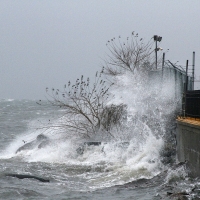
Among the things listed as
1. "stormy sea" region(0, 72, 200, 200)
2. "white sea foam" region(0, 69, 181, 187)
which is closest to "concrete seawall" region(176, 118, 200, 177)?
"stormy sea" region(0, 72, 200, 200)

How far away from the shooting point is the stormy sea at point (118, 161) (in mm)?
15906

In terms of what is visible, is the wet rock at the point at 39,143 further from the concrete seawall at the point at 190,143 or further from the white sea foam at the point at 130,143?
the concrete seawall at the point at 190,143

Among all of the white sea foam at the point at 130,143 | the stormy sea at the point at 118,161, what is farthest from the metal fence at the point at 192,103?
the white sea foam at the point at 130,143

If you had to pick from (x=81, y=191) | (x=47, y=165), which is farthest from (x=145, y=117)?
(x=81, y=191)

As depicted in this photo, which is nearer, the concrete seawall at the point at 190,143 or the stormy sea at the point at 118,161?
the concrete seawall at the point at 190,143

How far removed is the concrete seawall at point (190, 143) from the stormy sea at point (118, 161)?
309mm

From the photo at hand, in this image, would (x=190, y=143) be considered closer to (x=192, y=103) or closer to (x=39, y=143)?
(x=192, y=103)

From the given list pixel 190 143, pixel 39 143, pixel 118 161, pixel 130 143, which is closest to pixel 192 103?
pixel 190 143

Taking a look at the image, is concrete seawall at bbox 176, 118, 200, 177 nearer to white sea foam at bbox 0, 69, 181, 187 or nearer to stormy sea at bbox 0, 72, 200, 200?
stormy sea at bbox 0, 72, 200, 200

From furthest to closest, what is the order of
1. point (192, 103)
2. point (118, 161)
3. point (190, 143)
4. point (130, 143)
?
point (130, 143)
point (118, 161)
point (192, 103)
point (190, 143)

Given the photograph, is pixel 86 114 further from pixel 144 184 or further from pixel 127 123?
pixel 144 184

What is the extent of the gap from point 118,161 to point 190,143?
6.69 m

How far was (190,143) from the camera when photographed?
1627 centimetres

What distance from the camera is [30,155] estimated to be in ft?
91.2
